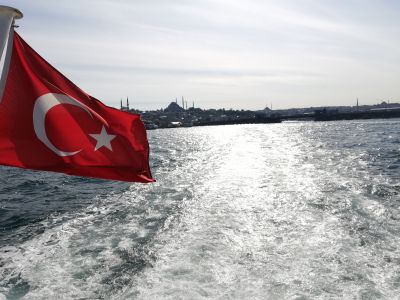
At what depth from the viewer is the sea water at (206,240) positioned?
25.1 ft

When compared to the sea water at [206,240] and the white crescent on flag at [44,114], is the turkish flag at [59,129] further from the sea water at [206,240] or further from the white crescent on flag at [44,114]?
the sea water at [206,240]

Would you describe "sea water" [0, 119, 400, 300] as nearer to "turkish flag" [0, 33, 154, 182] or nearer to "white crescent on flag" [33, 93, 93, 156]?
"turkish flag" [0, 33, 154, 182]

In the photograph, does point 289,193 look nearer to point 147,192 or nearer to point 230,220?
point 230,220

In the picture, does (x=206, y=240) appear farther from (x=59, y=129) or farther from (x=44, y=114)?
(x=44, y=114)

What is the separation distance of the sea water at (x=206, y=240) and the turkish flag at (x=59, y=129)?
8.45ft

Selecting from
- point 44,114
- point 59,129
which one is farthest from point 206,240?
point 44,114

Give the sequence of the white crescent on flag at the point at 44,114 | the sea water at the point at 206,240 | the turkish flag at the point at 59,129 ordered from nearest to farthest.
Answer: the turkish flag at the point at 59,129, the white crescent on flag at the point at 44,114, the sea water at the point at 206,240

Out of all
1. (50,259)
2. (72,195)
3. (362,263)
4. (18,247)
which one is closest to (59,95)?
(50,259)

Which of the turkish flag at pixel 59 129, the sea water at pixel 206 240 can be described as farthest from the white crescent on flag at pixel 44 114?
the sea water at pixel 206 240

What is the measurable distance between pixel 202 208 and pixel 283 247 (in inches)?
191

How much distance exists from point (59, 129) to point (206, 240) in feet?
17.9

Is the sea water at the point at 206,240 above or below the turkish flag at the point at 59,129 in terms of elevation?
below

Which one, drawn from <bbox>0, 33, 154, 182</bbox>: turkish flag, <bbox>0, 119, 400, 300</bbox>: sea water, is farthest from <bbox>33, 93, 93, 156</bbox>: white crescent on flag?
<bbox>0, 119, 400, 300</bbox>: sea water

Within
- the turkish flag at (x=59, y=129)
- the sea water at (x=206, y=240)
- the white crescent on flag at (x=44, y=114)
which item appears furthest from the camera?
the sea water at (x=206, y=240)
